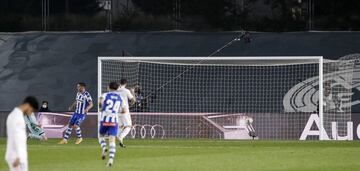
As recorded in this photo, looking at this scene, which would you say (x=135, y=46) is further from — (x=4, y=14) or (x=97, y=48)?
(x=4, y=14)

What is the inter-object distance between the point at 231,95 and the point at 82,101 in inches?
391

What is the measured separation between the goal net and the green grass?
13.7ft

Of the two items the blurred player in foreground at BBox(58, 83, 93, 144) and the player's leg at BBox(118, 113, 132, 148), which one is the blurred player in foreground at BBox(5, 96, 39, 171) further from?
the blurred player in foreground at BBox(58, 83, 93, 144)

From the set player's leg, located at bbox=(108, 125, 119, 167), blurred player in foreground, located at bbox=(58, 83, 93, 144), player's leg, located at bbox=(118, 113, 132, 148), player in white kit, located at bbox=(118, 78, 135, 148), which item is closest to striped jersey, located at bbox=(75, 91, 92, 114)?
blurred player in foreground, located at bbox=(58, 83, 93, 144)

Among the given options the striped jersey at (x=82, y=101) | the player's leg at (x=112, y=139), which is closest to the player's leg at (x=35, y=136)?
the striped jersey at (x=82, y=101)

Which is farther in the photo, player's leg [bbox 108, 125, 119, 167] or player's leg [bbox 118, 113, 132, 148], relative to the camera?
player's leg [bbox 118, 113, 132, 148]

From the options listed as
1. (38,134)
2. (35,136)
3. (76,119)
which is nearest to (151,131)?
(38,134)

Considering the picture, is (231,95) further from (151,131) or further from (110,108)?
(110,108)

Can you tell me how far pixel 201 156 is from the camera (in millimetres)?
27688

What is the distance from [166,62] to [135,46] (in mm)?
4845

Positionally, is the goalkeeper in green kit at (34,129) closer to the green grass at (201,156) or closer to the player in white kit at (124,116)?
the green grass at (201,156)

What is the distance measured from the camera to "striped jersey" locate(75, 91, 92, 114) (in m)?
36.0

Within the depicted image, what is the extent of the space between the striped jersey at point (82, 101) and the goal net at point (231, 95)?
492 centimetres

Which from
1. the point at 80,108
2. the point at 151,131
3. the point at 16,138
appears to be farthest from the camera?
the point at 151,131
